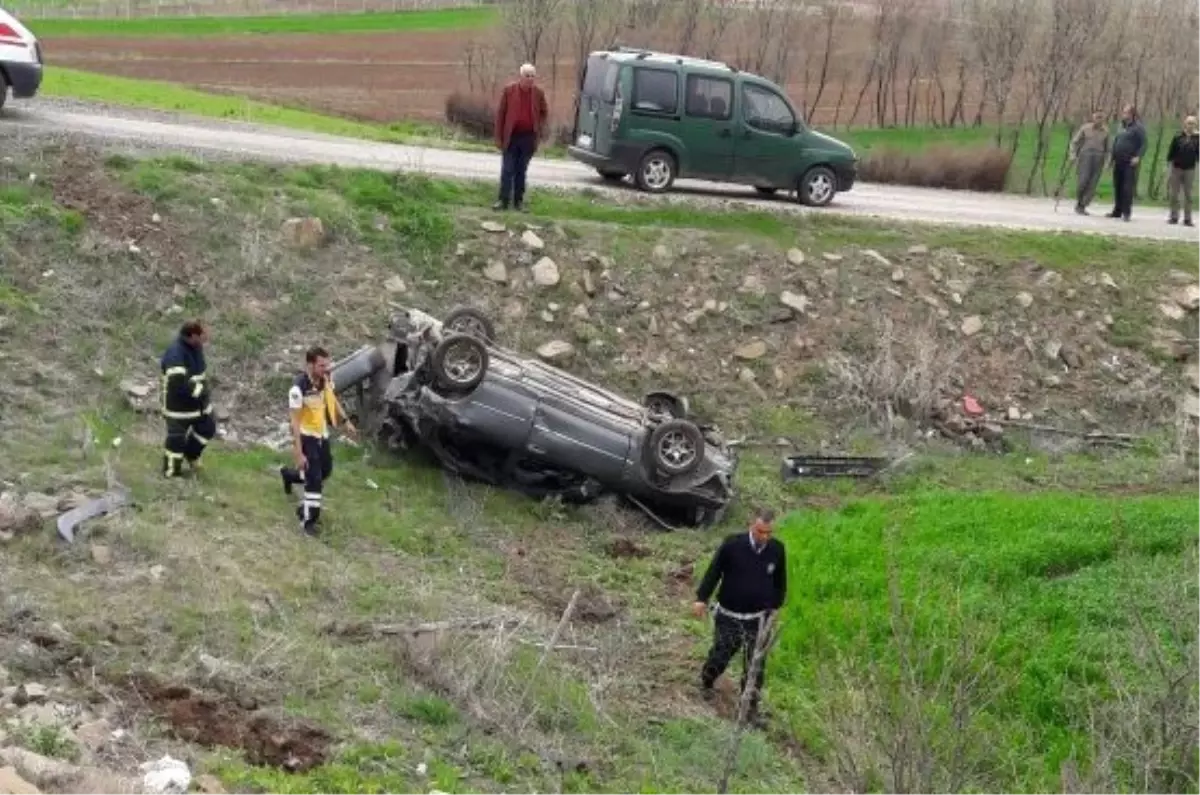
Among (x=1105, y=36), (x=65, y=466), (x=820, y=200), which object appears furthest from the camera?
(x=1105, y=36)

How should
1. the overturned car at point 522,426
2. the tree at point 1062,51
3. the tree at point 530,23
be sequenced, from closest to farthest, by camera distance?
the overturned car at point 522,426, the tree at point 1062,51, the tree at point 530,23

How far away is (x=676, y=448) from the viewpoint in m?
13.4

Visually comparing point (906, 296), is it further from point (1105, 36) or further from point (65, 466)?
point (1105, 36)

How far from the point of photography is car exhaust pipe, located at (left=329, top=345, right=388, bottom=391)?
42.9ft

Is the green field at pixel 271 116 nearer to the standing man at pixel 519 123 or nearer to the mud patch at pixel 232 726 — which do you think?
the standing man at pixel 519 123

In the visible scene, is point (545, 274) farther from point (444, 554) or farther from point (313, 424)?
point (313, 424)

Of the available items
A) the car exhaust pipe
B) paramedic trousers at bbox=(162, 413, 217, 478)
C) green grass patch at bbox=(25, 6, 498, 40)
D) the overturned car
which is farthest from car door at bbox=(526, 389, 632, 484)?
green grass patch at bbox=(25, 6, 498, 40)

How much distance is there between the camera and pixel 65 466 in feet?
36.3

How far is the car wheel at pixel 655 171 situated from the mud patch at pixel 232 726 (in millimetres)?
12505

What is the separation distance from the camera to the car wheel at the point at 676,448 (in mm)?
13305

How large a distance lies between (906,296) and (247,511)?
9818 millimetres

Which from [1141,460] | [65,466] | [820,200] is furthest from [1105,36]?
[65,466]

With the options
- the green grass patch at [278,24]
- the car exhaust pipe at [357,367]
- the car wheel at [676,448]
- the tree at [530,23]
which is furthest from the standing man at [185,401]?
the green grass patch at [278,24]

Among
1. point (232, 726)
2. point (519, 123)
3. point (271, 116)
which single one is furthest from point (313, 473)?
point (271, 116)
